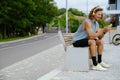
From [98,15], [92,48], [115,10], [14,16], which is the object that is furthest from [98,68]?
[115,10]

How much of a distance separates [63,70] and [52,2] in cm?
8249

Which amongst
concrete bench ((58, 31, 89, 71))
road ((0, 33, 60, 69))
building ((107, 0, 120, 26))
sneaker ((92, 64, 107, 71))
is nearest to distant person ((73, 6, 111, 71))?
sneaker ((92, 64, 107, 71))

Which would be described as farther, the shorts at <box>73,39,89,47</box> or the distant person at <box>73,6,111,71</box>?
the shorts at <box>73,39,89,47</box>

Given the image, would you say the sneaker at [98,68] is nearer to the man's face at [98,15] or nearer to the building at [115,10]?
the man's face at [98,15]

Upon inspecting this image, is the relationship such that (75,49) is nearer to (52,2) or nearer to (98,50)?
(98,50)

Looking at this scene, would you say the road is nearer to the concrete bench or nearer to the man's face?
the concrete bench

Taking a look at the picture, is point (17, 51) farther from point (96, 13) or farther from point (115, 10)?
point (115, 10)

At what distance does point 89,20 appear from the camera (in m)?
10.2

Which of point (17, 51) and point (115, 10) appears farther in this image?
point (115, 10)

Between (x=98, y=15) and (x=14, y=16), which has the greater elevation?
(x=98, y=15)

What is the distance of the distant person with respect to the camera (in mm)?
9938

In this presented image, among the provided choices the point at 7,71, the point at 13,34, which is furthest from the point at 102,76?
the point at 13,34

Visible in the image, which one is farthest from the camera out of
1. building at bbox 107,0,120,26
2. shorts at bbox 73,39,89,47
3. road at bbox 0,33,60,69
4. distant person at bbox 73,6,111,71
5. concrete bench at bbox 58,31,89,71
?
building at bbox 107,0,120,26

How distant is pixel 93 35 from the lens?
992cm
